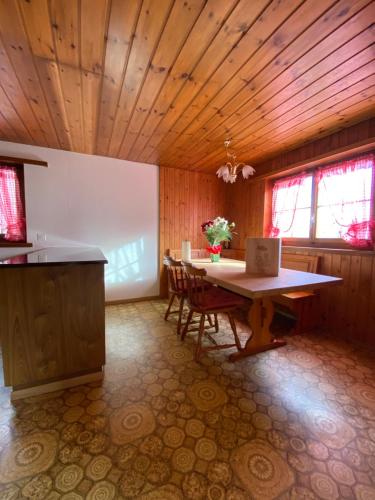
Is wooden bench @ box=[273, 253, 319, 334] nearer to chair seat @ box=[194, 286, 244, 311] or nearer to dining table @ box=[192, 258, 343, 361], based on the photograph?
dining table @ box=[192, 258, 343, 361]

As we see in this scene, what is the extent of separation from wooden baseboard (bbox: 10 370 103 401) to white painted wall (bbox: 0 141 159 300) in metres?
1.89

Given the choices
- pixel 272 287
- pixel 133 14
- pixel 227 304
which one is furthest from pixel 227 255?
pixel 133 14

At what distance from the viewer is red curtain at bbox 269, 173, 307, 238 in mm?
3047

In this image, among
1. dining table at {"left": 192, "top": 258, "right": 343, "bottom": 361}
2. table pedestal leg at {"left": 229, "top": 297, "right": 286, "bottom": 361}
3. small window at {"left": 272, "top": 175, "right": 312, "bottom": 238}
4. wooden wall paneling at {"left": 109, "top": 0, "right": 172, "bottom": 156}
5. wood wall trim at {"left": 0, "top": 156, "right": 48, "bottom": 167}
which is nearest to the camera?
wooden wall paneling at {"left": 109, "top": 0, "right": 172, "bottom": 156}

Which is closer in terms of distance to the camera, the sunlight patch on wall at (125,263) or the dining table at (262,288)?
the dining table at (262,288)

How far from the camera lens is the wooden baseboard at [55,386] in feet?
4.80

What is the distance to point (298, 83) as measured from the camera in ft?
5.37

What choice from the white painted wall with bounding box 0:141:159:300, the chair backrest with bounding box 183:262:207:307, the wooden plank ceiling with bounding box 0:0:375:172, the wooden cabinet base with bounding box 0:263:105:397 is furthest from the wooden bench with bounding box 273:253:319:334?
the white painted wall with bounding box 0:141:159:300

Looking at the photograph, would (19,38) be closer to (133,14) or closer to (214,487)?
(133,14)

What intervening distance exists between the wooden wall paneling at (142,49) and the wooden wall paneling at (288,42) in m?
0.63

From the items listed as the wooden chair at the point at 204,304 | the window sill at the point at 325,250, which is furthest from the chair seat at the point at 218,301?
the window sill at the point at 325,250

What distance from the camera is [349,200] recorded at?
243 cm

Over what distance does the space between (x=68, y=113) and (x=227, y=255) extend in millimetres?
3252

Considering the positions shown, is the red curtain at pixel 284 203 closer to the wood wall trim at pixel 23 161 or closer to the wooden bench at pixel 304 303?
the wooden bench at pixel 304 303
